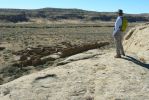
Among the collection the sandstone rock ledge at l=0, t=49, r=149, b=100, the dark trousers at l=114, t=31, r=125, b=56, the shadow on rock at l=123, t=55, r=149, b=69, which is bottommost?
the sandstone rock ledge at l=0, t=49, r=149, b=100

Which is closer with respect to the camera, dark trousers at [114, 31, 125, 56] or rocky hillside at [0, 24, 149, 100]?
rocky hillside at [0, 24, 149, 100]

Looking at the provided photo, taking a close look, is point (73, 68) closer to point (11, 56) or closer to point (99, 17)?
point (11, 56)

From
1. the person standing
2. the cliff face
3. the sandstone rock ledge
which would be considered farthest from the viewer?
the cliff face

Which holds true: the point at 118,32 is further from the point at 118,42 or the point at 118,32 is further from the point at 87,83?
the point at 87,83

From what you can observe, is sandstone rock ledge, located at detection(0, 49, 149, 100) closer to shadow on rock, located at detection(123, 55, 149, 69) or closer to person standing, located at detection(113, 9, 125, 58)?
shadow on rock, located at detection(123, 55, 149, 69)

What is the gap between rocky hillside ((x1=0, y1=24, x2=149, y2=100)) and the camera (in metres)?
10.9

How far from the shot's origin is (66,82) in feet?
38.3

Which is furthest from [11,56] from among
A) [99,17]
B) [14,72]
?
[99,17]

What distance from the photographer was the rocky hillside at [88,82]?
35.9 ft

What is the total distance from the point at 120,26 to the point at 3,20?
400 ft

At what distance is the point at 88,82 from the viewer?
455 inches

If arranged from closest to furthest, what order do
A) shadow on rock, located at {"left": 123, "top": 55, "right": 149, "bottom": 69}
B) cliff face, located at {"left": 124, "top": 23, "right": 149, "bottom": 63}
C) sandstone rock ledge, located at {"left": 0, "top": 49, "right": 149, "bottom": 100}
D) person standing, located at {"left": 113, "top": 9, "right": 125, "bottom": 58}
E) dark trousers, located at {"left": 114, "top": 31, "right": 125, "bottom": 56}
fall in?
sandstone rock ledge, located at {"left": 0, "top": 49, "right": 149, "bottom": 100}
shadow on rock, located at {"left": 123, "top": 55, "right": 149, "bottom": 69}
person standing, located at {"left": 113, "top": 9, "right": 125, "bottom": 58}
dark trousers, located at {"left": 114, "top": 31, "right": 125, "bottom": 56}
cliff face, located at {"left": 124, "top": 23, "right": 149, "bottom": 63}

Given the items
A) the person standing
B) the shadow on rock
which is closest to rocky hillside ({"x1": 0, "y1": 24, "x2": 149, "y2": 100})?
the shadow on rock

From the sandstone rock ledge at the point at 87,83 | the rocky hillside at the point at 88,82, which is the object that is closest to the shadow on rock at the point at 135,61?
the rocky hillside at the point at 88,82
